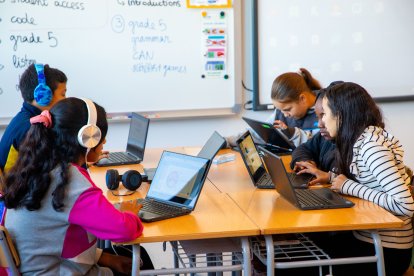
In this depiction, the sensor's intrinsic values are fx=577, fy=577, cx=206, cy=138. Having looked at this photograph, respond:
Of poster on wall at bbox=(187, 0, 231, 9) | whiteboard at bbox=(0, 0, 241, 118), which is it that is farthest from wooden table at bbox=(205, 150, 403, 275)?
poster on wall at bbox=(187, 0, 231, 9)

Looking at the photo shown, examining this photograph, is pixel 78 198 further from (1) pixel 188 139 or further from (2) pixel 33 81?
(1) pixel 188 139

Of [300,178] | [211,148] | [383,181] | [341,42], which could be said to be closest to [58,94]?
[211,148]

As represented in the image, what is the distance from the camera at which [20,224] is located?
1.80m

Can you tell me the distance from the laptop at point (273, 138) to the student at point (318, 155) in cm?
25

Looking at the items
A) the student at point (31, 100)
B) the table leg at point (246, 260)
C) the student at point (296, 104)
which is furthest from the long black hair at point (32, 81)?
the table leg at point (246, 260)

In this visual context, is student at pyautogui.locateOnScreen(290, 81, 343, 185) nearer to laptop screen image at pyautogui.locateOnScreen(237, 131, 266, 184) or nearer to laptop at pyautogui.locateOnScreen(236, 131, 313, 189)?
laptop at pyautogui.locateOnScreen(236, 131, 313, 189)

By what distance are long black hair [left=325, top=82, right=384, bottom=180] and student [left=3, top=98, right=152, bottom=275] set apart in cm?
89

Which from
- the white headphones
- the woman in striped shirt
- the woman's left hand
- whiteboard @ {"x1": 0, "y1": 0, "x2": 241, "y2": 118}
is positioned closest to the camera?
the white headphones

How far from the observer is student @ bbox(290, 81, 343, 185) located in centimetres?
248

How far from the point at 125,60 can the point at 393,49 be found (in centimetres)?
200

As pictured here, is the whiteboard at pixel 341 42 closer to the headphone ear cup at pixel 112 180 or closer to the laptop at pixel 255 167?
the laptop at pixel 255 167

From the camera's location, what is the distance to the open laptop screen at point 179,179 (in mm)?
2119

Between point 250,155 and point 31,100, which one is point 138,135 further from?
point 250,155

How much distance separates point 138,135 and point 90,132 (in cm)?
134
